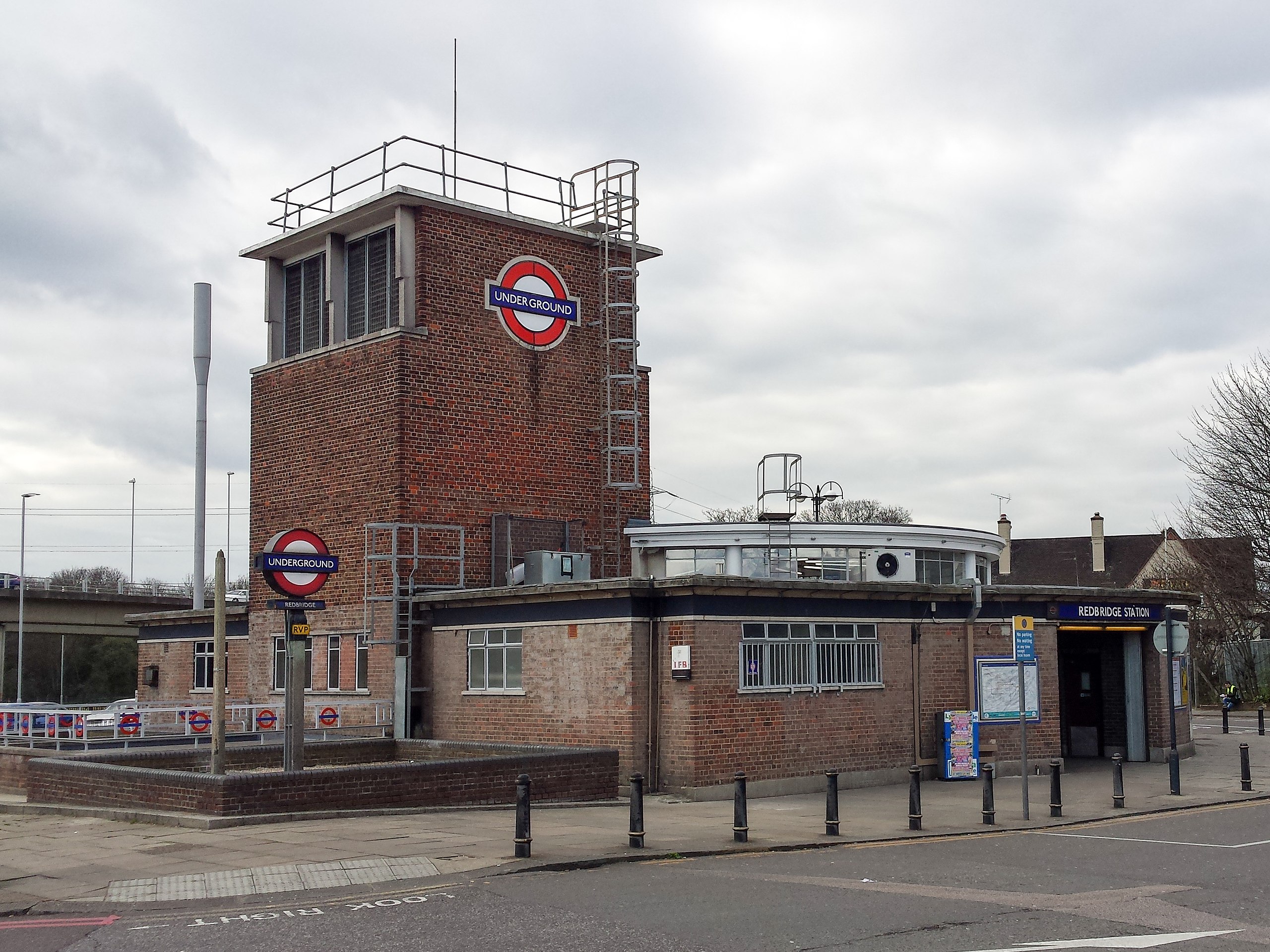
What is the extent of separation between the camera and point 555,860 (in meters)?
13.2

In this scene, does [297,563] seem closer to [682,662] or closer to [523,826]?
[523,826]

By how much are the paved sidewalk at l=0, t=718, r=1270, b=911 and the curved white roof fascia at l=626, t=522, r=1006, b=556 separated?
892cm

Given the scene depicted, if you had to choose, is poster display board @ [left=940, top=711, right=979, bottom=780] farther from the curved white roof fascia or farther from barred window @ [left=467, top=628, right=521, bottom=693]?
barred window @ [left=467, top=628, right=521, bottom=693]

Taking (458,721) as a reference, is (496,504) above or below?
above

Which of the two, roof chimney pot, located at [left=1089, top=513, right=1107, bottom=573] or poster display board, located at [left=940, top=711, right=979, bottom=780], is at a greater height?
roof chimney pot, located at [left=1089, top=513, right=1107, bottom=573]

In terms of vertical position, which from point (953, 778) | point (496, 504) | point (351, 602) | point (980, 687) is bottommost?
point (953, 778)

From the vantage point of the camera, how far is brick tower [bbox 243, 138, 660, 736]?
26438 millimetres

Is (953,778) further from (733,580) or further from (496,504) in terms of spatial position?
(496,504)

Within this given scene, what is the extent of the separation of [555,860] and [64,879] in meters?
4.77

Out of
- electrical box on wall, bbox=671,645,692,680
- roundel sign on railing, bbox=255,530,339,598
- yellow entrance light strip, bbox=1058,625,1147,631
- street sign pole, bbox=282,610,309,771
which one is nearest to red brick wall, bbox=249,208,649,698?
electrical box on wall, bbox=671,645,692,680

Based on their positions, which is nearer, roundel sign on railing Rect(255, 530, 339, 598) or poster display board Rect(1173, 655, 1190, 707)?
roundel sign on railing Rect(255, 530, 339, 598)

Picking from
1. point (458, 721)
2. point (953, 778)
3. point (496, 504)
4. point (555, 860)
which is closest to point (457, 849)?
point (555, 860)

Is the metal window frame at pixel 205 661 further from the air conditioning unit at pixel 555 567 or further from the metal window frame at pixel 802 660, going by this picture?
the metal window frame at pixel 802 660

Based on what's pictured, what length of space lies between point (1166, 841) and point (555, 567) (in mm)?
14056
